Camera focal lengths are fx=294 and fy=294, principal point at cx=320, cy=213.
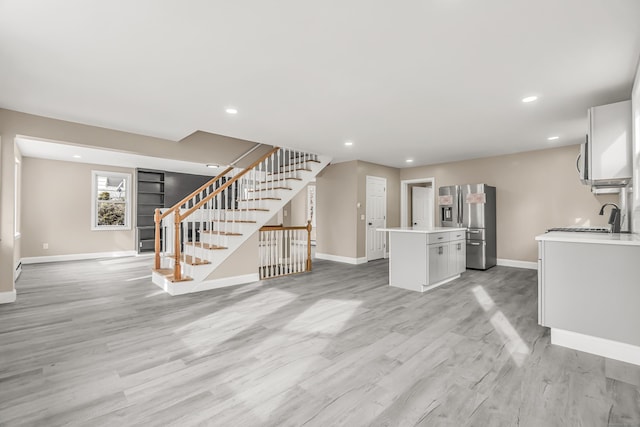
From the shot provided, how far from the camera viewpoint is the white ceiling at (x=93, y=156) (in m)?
5.76

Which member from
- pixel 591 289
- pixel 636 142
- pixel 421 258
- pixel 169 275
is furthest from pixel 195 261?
pixel 636 142

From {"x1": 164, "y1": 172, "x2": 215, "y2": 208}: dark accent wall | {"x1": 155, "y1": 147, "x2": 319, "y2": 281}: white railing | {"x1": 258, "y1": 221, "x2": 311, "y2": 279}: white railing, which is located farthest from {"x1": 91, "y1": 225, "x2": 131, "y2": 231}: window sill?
{"x1": 258, "y1": 221, "x2": 311, "y2": 279}: white railing

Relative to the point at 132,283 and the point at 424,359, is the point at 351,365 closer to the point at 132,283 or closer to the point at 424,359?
the point at 424,359

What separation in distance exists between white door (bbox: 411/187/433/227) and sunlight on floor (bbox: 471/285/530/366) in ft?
14.2

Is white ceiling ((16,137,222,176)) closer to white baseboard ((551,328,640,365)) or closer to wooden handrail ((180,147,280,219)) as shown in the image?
wooden handrail ((180,147,280,219))

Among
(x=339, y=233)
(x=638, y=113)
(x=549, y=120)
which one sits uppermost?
(x=549, y=120)

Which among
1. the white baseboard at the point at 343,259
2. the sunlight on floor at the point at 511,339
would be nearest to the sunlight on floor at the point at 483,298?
the sunlight on floor at the point at 511,339

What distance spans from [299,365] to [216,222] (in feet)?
11.5

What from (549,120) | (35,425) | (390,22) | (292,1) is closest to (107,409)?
(35,425)

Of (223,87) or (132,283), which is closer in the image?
(223,87)

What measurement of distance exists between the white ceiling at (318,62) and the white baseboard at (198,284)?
7.57ft

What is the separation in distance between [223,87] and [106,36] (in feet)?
3.41

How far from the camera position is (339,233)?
7152mm

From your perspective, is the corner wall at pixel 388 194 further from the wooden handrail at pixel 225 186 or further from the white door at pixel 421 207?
the wooden handrail at pixel 225 186
